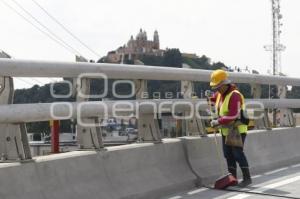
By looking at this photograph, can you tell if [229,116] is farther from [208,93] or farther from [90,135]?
[90,135]

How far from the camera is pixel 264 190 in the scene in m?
8.60

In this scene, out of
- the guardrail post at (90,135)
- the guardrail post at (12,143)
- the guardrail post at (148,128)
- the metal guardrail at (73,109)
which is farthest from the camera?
the guardrail post at (148,128)

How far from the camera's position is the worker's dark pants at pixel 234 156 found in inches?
362

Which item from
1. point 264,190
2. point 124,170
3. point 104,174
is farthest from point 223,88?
point 104,174

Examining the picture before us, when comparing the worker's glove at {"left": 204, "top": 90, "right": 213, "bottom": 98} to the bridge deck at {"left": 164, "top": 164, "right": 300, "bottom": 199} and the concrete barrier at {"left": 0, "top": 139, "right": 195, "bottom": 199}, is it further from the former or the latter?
the bridge deck at {"left": 164, "top": 164, "right": 300, "bottom": 199}

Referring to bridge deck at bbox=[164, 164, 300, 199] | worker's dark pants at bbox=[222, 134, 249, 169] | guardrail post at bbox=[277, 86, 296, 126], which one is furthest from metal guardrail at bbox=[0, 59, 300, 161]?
guardrail post at bbox=[277, 86, 296, 126]

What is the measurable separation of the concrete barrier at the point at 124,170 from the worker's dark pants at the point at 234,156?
30 centimetres

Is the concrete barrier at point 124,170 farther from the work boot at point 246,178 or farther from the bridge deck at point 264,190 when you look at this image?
the work boot at point 246,178

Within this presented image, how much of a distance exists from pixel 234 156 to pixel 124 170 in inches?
88.9

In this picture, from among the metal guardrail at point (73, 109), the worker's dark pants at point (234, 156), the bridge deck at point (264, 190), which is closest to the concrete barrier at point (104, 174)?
the bridge deck at point (264, 190)

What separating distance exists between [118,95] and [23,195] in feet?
7.52

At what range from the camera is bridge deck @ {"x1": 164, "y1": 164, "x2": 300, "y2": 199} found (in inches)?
320

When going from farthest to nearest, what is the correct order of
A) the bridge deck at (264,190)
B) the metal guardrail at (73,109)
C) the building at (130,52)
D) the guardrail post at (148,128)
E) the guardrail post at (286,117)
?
1. the guardrail post at (286,117)
2. the building at (130,52)
3. the guardrail post at (148,128)
4. the bridge deck at (264,190)
5. the metal guardrail at (73,109)

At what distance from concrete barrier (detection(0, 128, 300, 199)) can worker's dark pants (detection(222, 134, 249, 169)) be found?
0.30 m
